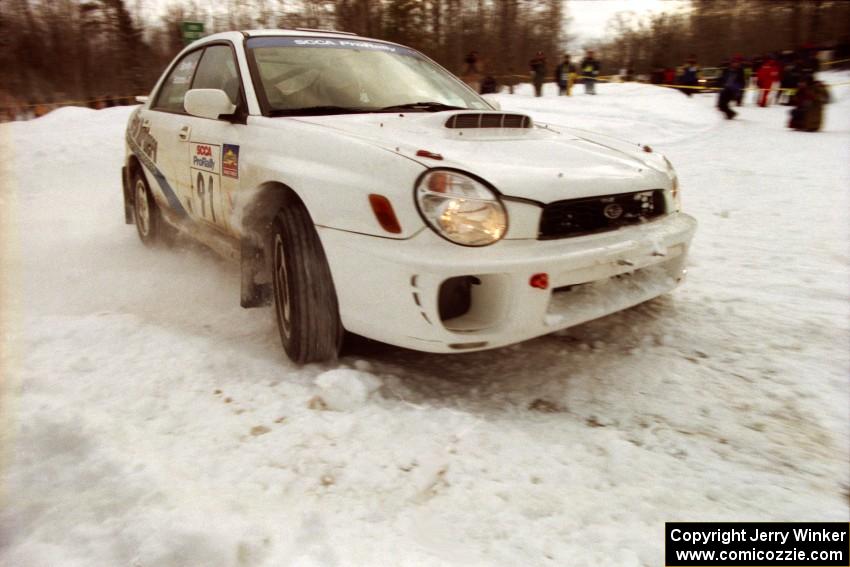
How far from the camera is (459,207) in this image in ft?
6.51

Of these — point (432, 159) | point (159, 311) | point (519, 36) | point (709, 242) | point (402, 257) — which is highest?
point (519, 36)

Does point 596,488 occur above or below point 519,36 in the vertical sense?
below

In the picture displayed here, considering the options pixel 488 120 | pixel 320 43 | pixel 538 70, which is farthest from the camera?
pixel 538 70

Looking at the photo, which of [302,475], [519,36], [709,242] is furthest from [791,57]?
[302,475]

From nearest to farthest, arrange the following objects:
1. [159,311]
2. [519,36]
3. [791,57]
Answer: [159,311] → [791,57] → [519,36]

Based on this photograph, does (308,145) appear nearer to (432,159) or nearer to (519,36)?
(432,159)

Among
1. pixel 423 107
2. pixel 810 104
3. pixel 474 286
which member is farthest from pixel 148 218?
pixel 810 104

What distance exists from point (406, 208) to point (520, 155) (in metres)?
0.60

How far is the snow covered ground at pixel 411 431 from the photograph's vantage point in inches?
60.7

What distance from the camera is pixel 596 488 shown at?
67.5 inches

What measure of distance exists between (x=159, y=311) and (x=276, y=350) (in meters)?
0.99

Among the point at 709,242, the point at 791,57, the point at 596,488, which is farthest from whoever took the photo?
the point at 791,57

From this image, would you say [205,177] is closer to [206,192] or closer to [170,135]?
[206,192]

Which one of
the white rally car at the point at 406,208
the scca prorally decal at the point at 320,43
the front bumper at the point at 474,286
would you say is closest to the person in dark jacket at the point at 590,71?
the scca prorally decal at the point at 320,43
